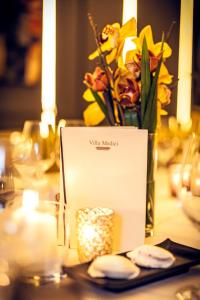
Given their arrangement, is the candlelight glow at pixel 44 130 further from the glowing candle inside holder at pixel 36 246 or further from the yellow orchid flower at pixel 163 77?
the glowing candle inside holder at pixel 36 246

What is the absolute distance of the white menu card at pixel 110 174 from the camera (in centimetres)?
102

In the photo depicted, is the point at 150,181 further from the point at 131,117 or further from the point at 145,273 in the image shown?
the point at 145,273

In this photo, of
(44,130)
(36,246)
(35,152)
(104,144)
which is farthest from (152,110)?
(44,130)

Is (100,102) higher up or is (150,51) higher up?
(150,51)

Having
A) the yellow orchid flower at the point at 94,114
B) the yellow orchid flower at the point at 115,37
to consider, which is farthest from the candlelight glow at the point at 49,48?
the yellow orchid flower at the point at 115,37

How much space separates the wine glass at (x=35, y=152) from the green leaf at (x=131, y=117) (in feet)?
1.68

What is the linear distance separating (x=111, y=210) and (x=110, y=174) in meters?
0.08

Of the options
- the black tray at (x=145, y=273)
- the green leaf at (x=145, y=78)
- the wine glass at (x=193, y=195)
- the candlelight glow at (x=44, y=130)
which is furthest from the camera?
the candlelight glow at (x=44, y=130)

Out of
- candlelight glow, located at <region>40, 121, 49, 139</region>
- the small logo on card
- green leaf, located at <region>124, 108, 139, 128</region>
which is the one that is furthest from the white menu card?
candlelight glow, located at <region>40, 121, 49, 139</region>

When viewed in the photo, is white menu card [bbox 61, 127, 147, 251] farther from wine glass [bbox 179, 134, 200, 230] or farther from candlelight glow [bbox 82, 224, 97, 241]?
wine glass [bbox 179, 134, 200, 230]

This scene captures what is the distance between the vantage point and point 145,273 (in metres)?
0.83

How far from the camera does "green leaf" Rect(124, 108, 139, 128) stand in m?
1.12

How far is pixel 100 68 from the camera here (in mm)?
1146

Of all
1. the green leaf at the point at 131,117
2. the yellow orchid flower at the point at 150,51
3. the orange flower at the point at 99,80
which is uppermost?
the yellow orchid flower at the point at 150,51
